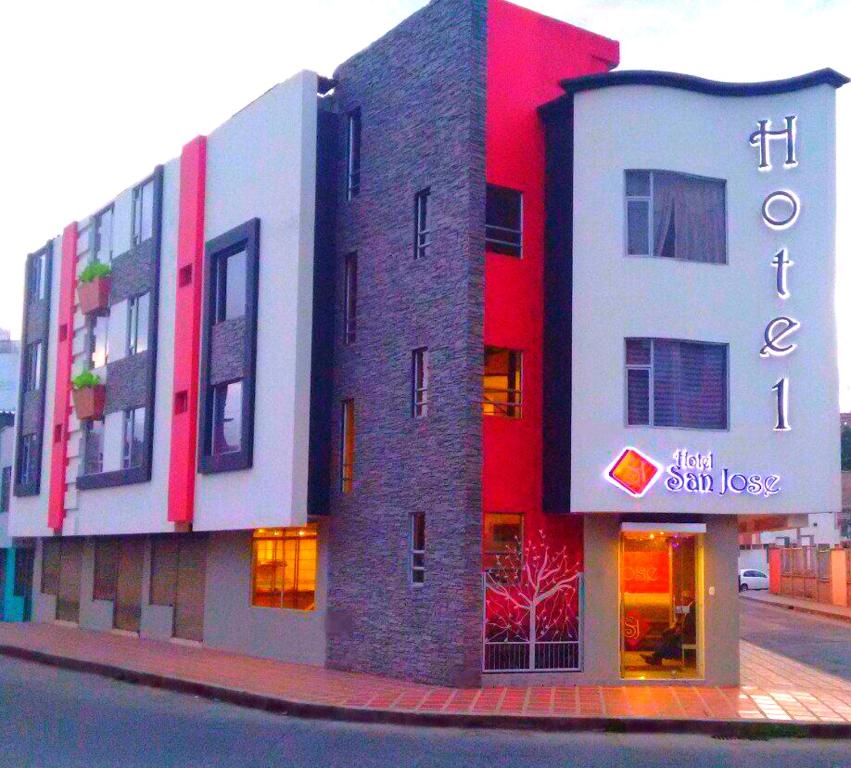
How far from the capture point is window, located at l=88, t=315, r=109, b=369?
32.7m

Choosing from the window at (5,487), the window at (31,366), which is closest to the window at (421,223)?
the window at (31,366)

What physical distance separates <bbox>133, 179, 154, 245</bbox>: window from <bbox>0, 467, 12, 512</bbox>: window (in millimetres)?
17694

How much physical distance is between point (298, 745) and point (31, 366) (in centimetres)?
2707

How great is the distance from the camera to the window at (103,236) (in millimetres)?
33062

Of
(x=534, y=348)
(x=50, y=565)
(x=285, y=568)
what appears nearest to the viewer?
(x=534, y=348)

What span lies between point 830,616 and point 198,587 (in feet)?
76.9

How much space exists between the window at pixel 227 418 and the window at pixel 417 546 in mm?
5104

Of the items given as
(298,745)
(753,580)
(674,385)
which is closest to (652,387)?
(674,385)

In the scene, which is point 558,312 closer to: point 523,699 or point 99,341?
point 523,699

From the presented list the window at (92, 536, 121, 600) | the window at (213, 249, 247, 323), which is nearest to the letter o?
the window at (213, 249, 247, 323)

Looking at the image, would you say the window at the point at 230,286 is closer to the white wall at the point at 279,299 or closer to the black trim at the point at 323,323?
the white wall at the point at 279,299

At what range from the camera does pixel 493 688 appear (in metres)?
18.9

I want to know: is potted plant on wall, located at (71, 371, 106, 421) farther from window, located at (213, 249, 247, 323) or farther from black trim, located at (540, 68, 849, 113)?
black trim, located at (540, 68, 849, 113)

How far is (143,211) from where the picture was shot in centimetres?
3100
